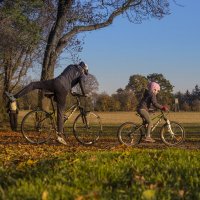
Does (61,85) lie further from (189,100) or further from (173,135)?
(189,100)

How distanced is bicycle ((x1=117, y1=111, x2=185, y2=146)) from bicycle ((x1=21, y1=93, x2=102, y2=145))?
101 cm

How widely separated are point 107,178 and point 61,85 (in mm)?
6586

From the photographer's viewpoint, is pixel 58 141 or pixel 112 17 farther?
pixel 112 17

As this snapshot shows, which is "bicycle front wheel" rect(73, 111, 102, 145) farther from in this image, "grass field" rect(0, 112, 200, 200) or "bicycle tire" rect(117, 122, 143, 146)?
"grass field" rect(0, 112, 200, 200)

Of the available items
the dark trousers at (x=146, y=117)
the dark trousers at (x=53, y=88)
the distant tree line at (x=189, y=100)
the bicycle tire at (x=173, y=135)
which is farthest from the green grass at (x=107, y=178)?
the distant tree line at (x=189, y=100)

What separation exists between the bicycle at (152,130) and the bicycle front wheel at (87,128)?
0.94 m

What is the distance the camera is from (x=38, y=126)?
42.9 feet

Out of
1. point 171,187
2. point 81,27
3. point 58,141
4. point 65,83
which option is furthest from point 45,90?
point 81,27

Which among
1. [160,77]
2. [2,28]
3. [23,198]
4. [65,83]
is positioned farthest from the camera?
[160,77]

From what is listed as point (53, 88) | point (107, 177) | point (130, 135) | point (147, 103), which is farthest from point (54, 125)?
point (107, 177)

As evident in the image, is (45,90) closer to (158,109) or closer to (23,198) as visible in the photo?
(158,109)

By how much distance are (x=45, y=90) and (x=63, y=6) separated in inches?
404

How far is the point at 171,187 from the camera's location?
5660mm

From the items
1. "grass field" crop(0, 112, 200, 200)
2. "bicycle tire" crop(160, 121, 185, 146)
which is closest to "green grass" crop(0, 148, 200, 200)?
"grass field" crop(0, 112, 200, 200)
